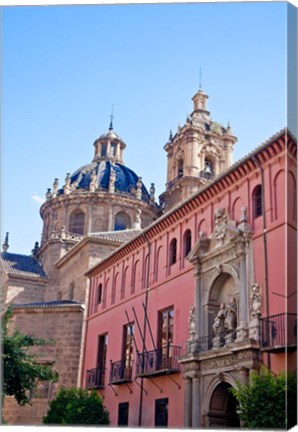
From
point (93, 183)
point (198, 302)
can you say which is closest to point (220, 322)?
point (198, 302)

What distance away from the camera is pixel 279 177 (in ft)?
42.9

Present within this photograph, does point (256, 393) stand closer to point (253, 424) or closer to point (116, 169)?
point (253, 424)

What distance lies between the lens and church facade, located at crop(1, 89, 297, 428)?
41.4ft

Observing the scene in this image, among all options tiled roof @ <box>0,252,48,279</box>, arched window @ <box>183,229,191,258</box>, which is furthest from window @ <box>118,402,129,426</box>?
tiled roof @ <box>0,252,48,279</box>

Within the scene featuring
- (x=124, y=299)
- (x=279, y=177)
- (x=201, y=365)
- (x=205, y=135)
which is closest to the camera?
(x=279, y=177)

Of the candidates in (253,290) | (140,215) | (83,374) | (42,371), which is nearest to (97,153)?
(140,215)

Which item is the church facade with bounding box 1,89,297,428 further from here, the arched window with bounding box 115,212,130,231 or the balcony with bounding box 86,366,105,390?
the arched window with bounding box 115,212,130,231

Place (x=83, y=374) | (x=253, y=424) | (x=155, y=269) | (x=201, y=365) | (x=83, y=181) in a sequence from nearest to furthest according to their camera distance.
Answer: (x=253, y=424) → (x=201, y=365) → (x=155, y=269) → (x=83, y=374) → (x=83, y=181)

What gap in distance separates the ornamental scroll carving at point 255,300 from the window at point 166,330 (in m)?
3.73

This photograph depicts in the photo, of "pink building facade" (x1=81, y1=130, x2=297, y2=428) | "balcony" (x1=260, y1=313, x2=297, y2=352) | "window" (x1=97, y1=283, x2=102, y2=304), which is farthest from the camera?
"window" (x1=97, y1=283, x2=102, y2=304)

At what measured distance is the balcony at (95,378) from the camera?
64.4ft

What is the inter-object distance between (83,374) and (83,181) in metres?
20.1

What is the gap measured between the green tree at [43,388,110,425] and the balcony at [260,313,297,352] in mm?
6114

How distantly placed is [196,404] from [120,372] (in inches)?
173
